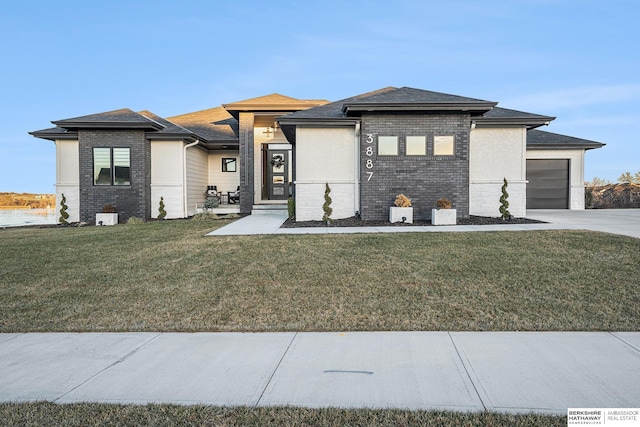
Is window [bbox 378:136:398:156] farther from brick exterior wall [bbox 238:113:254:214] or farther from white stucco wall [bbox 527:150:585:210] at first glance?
white stucco wall [bbox 527:150:585:210]

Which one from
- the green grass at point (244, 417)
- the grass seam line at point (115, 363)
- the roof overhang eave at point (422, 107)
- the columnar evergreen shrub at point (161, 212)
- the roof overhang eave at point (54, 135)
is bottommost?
the grass seam line at point (115, 363)

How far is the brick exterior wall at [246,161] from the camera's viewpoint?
1931 centimetres

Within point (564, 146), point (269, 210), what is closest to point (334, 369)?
point (269, 210)

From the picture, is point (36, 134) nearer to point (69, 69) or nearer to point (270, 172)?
point (69, 69)

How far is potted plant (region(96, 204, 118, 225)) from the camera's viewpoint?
1677 cm

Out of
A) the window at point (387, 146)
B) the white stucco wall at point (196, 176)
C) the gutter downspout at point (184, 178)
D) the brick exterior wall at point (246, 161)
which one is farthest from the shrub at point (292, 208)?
the white stucco wall at point (196, 176)

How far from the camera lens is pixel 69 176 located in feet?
59.4

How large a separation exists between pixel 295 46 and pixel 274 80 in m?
8.97

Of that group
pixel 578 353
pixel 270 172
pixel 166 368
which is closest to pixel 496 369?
pixel 578 353

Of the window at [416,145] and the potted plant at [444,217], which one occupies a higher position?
the window at [416,145]

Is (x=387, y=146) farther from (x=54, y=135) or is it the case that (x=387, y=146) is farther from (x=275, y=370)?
(x=54, y=135)

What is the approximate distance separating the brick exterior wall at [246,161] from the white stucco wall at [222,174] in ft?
9.09

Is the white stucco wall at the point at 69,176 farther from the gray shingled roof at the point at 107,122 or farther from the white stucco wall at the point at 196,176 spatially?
the white stucco wall at the point at 196,176

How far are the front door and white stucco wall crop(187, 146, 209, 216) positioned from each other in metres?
3.32
